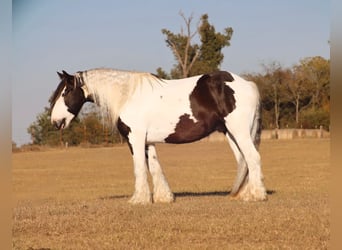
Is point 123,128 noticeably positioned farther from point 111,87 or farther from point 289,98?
point 289,98

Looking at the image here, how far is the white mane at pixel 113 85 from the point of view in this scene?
992 cm

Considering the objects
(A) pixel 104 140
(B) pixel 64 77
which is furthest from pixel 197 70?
(B) pixel 64 77

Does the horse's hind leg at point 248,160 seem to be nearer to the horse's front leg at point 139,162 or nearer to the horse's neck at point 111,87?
the horse's front leg at point 139,162

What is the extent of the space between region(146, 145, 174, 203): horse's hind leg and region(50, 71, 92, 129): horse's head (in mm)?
1532

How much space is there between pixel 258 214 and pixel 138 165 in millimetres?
3429

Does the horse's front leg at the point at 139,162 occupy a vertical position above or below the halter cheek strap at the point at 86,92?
below

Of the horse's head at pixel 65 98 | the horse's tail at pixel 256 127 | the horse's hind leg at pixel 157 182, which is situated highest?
the horse's head at pixel 65 98

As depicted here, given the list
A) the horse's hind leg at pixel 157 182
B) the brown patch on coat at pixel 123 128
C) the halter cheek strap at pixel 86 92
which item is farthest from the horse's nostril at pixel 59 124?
the horse's hind leg at pixel 157 182

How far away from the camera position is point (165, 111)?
9.65 m

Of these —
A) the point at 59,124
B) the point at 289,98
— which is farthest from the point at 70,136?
the point at 59,124

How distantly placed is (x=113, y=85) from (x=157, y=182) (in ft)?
6.10

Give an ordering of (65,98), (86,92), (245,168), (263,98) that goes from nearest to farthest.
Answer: (245,168) → (65,98) → (86,92) → (263,98)

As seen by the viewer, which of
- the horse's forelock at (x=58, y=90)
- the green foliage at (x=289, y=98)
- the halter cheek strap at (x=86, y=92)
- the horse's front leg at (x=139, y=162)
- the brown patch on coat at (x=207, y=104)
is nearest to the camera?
the brown patch on coat at (x=207, y=104)

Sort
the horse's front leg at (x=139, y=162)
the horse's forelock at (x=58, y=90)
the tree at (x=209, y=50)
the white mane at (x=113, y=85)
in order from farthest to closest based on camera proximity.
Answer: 1. the tree at (x=209, y=50)
2. the horse's forelock at (x=58, y=90)
3. the white mane at (x=113, y=85)
4. the horse's front leg at (x=139, y=162)
